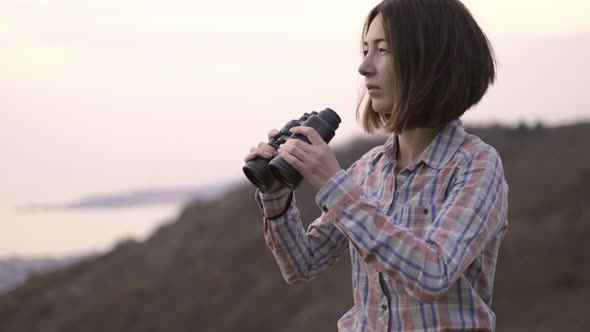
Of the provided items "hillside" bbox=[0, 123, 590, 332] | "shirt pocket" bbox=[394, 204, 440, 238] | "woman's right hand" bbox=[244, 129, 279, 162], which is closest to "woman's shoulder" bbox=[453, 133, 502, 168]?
"shirt pocket" bbox=[394, 204, 440, 238]

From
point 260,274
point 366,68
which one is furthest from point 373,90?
point 260,274

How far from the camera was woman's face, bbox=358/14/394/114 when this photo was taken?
2.30m

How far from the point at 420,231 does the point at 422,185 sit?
133 millimetres

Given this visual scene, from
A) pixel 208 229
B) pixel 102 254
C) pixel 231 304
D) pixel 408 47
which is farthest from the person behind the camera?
pixel 102 254

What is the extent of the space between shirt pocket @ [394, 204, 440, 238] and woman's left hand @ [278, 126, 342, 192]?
247 millimetres

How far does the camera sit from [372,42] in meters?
2.33

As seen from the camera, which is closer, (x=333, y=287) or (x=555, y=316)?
(x=555, y=316)

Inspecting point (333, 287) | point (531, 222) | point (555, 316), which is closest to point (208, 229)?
point (333, 287)

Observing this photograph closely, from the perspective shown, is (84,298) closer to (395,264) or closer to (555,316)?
(555,316)

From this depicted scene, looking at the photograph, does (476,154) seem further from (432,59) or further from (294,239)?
(294,239)

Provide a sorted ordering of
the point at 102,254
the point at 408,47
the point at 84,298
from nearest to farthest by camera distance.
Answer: the point at 408,47 < the point at 84,298 < the point at 102,254

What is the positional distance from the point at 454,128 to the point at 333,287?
12910 mm

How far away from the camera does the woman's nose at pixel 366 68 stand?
2311mm

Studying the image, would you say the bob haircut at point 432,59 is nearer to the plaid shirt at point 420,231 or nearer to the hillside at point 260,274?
the plaid shirt at point 420,231
